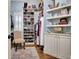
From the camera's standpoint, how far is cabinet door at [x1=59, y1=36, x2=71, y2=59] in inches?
222

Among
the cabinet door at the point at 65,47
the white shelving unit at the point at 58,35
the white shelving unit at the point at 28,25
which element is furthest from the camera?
the white shelving unit at the point at 28,25

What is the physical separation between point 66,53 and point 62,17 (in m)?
1.57

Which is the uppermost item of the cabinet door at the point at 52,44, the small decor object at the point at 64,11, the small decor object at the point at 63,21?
the small decor object at the point at 64,11

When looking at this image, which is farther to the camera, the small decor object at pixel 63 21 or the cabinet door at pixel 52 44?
the cabinet door at pixel 52 44

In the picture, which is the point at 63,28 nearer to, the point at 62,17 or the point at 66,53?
the point at 62,17

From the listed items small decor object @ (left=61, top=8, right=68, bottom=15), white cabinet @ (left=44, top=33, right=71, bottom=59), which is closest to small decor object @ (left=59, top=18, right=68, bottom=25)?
small decor object @ (left=61, top=8, right=68, bottom=15)

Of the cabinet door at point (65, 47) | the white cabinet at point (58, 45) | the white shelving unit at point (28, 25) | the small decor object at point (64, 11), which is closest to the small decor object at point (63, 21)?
the small decor object at point (64, 11)

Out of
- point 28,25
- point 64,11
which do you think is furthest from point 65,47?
point 28,25

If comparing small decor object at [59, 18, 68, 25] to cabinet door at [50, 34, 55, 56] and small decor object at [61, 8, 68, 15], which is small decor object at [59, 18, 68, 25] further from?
cabinet door at [50, 34, 55, 56]

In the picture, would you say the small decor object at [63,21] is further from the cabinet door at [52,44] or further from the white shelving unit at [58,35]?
the cabinet door at [52,44]

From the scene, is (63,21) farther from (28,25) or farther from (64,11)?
(28,25)

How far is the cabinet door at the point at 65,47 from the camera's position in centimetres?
564

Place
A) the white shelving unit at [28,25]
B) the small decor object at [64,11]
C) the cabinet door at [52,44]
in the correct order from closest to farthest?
the small decor object at [64,11] → the cabinet door at [52,44] → the white shelving unit at [28,25]
